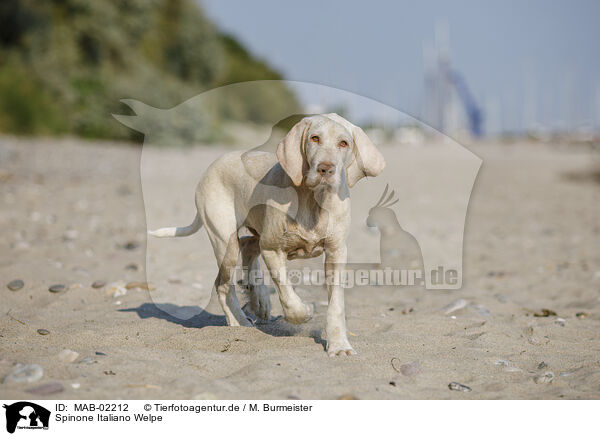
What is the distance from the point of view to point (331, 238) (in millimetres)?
4180

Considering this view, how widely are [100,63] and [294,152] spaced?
29.1 metres

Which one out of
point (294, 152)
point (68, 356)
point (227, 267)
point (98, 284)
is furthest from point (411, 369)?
point (98, 284)

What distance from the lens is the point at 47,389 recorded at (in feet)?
10.7

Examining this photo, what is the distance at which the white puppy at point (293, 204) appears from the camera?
12.6ft

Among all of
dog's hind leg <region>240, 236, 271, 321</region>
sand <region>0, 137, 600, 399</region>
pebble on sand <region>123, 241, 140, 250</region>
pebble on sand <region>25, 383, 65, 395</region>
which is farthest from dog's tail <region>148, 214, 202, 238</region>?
pebble on sand <region>123, 241, 140, 250</region>

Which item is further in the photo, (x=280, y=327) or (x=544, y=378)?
(x=280, y=327)

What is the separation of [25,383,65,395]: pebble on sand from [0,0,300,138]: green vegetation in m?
17.7

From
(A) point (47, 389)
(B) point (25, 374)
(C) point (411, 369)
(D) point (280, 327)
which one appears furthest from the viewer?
(D) point (280, 327)

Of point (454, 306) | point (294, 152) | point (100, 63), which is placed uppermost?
point (100, 63)

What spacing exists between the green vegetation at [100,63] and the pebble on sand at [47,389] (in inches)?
697

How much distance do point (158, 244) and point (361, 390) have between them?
569 cm

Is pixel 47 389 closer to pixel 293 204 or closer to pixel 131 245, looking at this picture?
pixel 293 204

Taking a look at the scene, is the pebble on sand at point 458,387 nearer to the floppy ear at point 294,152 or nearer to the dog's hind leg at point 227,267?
the floppy ear at point 294,152

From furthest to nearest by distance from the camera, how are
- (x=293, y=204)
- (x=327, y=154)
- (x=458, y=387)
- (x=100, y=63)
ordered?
(x=100, y=63) → (x=293, y=204) → (x=327, y=154) → (x=458, y=387)
